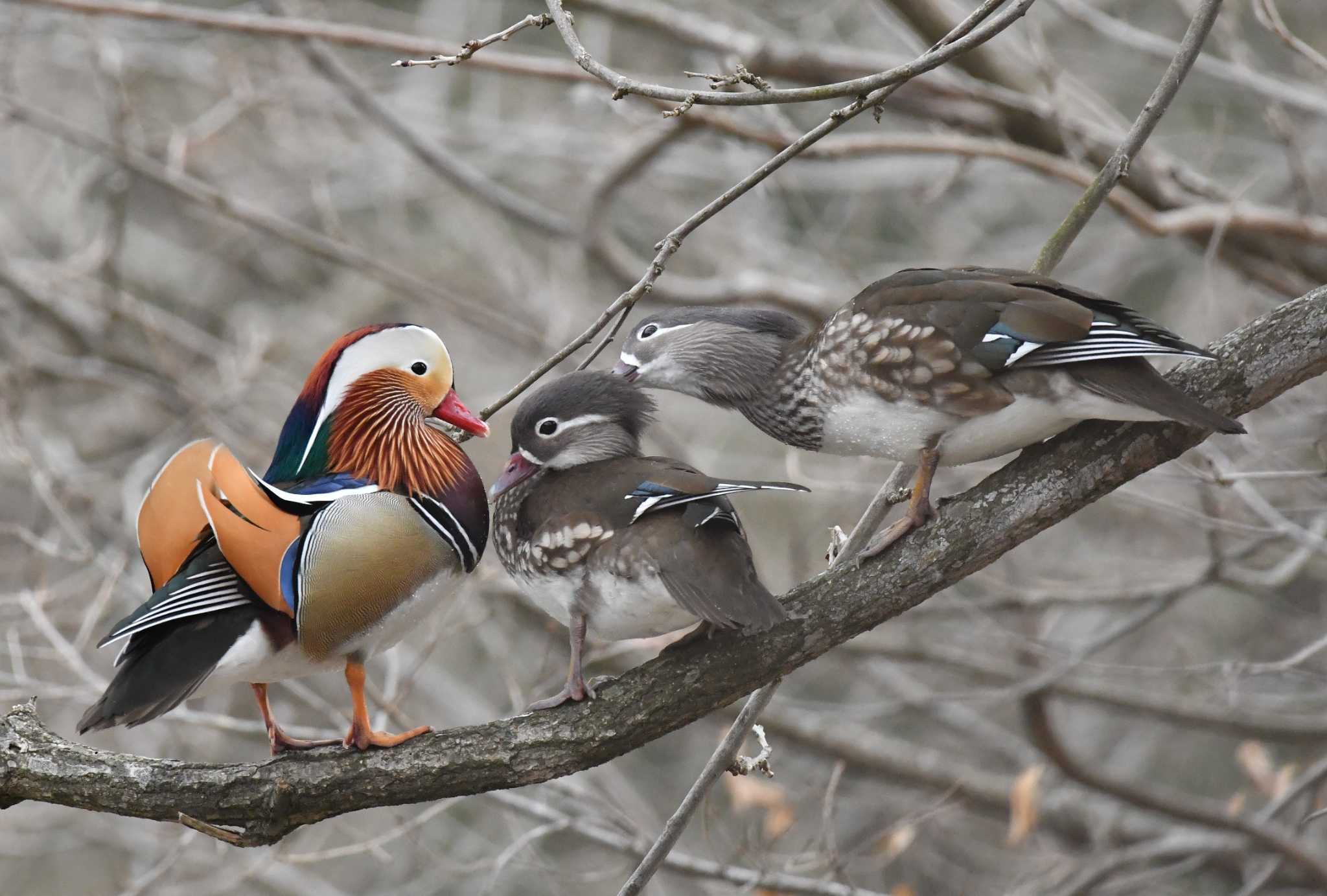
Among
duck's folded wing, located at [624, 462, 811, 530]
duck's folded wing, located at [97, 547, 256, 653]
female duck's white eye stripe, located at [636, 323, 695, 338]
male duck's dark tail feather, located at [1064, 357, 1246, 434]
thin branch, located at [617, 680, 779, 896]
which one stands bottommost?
thin branch, located at [617, 680, 779, 896]

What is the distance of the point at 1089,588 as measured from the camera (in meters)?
4.90

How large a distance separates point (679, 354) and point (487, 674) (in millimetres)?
5111

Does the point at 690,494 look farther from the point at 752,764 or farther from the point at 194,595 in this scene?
the point at 194,595

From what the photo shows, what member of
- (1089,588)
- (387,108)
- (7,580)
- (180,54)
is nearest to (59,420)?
(7,580)

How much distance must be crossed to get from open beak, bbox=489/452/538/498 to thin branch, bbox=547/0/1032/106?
0.87m

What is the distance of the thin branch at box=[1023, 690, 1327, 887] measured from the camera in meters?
4.33

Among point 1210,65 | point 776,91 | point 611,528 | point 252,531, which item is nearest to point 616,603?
point 611,528

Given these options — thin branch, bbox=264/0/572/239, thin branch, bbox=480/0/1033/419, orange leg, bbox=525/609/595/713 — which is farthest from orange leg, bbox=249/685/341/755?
thin branch, bbox=264/0/572/239

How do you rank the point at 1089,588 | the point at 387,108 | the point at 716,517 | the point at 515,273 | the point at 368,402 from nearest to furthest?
the point at 716,517 < the point at 368,402 < the point at 1089,588 < the point at 387,108 < the point at 515,273

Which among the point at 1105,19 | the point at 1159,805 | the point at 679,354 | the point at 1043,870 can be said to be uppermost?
the point at 1105,19

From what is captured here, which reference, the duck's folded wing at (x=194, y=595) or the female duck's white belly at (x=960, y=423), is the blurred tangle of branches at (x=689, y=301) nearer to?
the female duck's white belly at (x=960, y=423)

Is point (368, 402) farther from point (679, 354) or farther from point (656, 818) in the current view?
point (656, 818)

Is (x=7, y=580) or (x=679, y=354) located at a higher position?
(x=679, y=354)

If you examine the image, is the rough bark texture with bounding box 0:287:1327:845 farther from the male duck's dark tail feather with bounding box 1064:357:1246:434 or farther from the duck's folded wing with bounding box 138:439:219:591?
the duck's folded wing with bounding box 138:439:219:591
